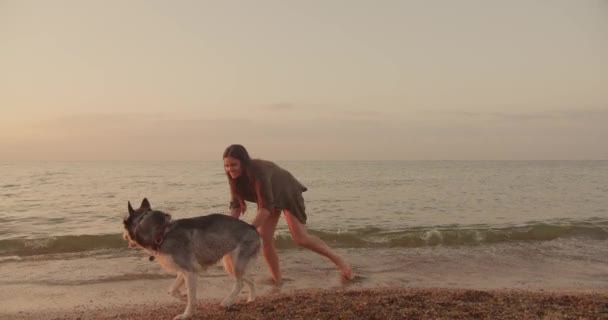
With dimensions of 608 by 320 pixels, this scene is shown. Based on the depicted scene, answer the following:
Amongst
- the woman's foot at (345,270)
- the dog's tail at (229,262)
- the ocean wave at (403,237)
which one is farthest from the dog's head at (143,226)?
the ocean wave at (403,237)

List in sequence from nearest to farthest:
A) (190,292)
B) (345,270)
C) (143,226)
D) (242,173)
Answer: (143,226) < (190,292) < (242,173) < (345,270)

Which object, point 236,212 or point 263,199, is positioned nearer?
point 263,199

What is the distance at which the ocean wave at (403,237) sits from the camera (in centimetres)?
1191

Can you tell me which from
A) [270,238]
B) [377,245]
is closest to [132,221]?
[270,238]

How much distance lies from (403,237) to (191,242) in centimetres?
861

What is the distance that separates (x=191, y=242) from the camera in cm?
553

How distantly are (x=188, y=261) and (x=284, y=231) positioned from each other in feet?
25.3

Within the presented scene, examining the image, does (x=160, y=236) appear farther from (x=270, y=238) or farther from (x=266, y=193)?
(x=270, y=238)

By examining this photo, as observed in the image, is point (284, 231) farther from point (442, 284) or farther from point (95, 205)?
point (95, 205)

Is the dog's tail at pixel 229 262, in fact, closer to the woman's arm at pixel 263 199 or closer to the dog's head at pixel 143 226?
the woman's arm at pixel 263 199

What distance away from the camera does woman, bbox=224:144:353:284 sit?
6.11 metres

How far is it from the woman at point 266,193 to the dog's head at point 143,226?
113cm

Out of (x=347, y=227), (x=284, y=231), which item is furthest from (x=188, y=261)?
(x=347, y=227)

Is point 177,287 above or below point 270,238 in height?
below
